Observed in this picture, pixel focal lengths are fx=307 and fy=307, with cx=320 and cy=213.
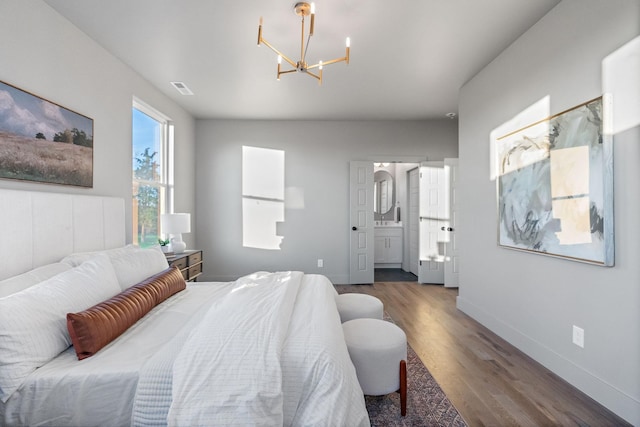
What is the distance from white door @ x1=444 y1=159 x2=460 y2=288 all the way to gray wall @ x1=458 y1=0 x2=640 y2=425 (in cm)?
159

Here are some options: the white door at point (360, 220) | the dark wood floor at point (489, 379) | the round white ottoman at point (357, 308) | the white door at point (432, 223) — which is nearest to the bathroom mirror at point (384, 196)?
the white door at point (432, 223)

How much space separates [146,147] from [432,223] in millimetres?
4463

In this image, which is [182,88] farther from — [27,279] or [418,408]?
[418,408]

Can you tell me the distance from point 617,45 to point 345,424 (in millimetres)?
2614

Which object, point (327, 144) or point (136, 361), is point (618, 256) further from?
point (327, 144)

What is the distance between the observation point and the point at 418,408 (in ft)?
6.42

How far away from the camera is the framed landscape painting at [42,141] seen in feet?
6.49

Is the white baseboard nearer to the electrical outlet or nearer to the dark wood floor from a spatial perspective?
the dark wood floor

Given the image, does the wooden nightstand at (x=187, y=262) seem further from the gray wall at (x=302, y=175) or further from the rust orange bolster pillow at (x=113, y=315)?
the gray wall at (x=302, y=175)

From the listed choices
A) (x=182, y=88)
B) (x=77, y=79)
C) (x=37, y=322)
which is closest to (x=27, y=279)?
(x=37, y=322)

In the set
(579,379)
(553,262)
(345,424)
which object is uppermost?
(553,262)

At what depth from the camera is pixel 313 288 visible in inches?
95.5

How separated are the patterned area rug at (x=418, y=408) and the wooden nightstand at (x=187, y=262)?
2.40 m

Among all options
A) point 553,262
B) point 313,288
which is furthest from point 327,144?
point 553,262
